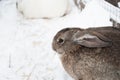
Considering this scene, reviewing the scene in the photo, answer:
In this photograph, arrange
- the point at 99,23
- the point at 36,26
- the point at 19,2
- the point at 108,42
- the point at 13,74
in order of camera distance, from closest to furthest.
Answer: the point at 108,42, the point at 13,74, the point at 99,23, the point at 36,26, the point at 19,2

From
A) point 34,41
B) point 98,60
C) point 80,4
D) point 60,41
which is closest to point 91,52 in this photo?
point 98,60

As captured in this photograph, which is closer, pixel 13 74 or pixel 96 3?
pixel 13 74

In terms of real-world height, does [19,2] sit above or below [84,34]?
below

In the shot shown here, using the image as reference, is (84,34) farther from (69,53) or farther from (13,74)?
(13,74)

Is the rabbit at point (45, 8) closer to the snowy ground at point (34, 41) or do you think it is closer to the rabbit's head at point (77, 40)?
the snowy ground at point (34, 41)

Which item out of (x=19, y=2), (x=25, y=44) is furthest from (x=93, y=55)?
(x=19, y=2)

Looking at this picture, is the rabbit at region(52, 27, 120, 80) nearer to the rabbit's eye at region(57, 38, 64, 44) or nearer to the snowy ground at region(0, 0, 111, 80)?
the rabbit's eye at region(57, 38, 64, 44)

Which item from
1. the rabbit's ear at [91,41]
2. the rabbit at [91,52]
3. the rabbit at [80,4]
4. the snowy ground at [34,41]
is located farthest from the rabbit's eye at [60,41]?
the rabbit at [80,4]
